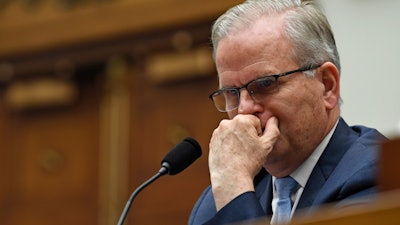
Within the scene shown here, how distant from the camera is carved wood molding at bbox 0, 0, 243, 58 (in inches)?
237

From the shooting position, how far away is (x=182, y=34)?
606 cm

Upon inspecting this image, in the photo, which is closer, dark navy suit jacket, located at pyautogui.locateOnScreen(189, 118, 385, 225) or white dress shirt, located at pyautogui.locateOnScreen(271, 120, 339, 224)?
dark navy suit jacket, located at pyautogui.locateOnScreen(189, 118, 385, 225)

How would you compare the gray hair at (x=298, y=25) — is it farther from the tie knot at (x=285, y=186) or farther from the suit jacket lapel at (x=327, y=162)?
the tie knot at (x=285, y=186)

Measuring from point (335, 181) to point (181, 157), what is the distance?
49cm

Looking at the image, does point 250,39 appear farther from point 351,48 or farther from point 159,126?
point 159,126

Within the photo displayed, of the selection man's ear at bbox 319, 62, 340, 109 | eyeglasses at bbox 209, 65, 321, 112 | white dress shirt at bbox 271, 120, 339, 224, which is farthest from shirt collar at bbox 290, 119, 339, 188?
eyeglasses at bbox 209, 65, 321, 112

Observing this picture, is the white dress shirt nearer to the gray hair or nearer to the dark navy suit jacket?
the dark navy suit jacket

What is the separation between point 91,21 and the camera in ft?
20.9

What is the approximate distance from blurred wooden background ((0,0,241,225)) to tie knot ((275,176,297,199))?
2893mm

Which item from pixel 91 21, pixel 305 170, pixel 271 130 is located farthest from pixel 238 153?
pixel 91 21

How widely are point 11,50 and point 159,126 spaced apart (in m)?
1.22

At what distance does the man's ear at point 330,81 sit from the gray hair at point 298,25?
0.02 metres

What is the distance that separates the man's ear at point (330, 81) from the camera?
294 cm

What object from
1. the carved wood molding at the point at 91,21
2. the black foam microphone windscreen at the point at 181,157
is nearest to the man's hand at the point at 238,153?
the black foam microphone windscreen at the point at 181,157
